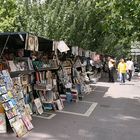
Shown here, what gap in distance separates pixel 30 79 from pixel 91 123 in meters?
2.62

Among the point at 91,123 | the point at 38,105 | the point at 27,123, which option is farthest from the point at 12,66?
the point at 91,123

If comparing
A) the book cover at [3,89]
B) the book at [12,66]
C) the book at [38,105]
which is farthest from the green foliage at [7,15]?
the book cover at [3,89]

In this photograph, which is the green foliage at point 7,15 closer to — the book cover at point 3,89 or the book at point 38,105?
the book at point 38,105

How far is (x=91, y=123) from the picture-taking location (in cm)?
942

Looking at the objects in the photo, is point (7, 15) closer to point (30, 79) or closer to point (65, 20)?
point (65, 20)

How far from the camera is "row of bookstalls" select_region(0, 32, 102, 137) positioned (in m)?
8.21

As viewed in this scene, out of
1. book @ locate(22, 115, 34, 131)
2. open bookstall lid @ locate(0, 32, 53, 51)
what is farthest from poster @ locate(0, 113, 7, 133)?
open bookstall lid @ locate(0, 32, 53, 51)

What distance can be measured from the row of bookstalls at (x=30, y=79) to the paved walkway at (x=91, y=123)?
1.50 ft

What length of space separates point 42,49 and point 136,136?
5.71m

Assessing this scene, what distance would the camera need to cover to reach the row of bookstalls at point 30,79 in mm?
8211

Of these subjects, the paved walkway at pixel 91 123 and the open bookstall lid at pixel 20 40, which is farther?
the open bookstall lid at pixel 20 40

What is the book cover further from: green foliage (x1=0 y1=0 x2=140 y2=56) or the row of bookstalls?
green foliage (x1=0 y1=0 x2=140 y2=56)

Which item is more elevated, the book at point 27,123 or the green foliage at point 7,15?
the green foliage at point 7,15

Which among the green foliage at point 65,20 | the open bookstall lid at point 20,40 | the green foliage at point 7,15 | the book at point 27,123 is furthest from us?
the green foliage at point 7,15
